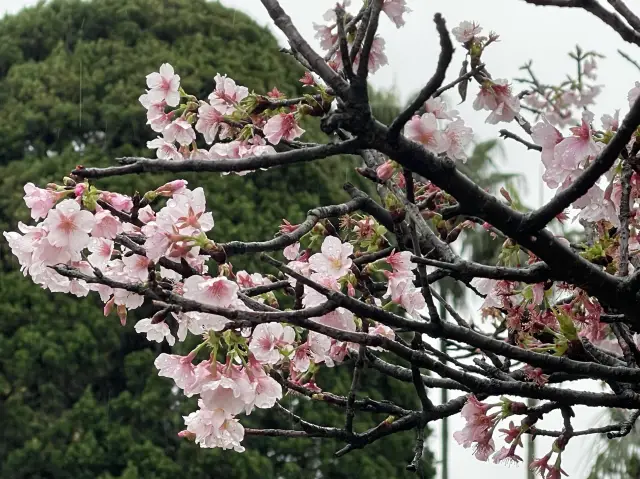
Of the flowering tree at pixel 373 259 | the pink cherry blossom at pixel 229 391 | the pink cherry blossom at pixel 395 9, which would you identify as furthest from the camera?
the pink cherry blossom at pixel 395 9

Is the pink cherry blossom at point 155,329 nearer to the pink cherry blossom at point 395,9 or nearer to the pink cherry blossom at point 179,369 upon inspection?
the pink cherry blossom at point 179,369

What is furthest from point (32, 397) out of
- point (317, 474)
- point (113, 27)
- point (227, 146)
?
point (227, 146)

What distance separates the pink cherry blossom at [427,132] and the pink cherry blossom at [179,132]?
0.70m

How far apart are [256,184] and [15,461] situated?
9.49 feet

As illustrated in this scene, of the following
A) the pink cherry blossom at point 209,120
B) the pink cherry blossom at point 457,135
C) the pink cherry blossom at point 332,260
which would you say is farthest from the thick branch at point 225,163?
the pink cherry blossom at point 209,120

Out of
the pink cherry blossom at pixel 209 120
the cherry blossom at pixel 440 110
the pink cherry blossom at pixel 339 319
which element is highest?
the pink cherry blossom at pixel 209 120

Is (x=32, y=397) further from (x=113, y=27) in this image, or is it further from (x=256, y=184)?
(x=113, y=27)

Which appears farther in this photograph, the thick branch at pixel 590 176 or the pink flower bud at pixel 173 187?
the pink flower bud at pixel 173 187

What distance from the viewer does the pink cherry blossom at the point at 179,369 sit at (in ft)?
5.03

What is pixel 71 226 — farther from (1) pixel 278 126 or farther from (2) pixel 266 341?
(1) pixel 278 126

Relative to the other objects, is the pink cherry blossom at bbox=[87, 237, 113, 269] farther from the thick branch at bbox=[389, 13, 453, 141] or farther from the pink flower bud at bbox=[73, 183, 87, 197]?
the thick branch at bbox=[389, 13, 453, 141]

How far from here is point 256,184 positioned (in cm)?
731

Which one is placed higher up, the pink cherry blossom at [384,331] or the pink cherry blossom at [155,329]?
the pink cherry blossom at [384,331]

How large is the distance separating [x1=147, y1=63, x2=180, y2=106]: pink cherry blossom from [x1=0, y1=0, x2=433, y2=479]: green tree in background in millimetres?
4546
